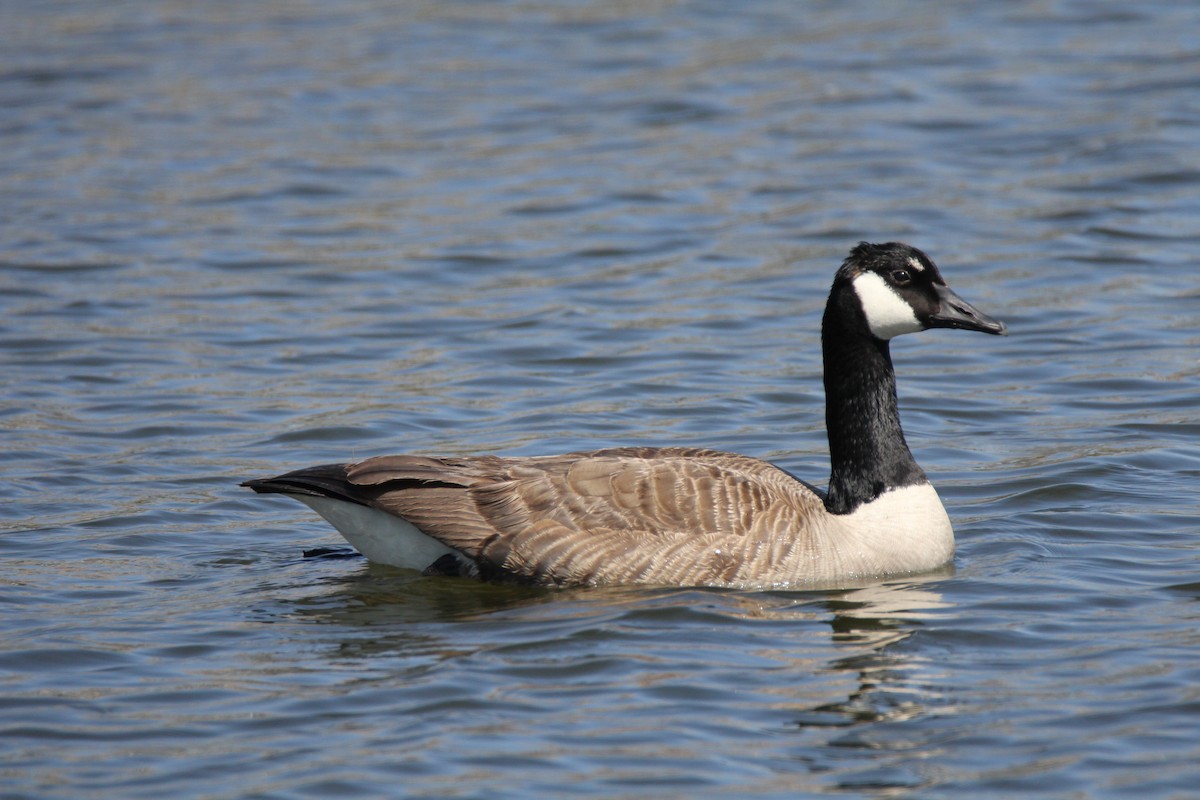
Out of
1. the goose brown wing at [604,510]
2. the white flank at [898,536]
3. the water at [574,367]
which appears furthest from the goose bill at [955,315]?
the water at [574,367]

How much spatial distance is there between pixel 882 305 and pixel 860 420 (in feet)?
2.26

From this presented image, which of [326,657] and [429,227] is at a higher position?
[429,227]

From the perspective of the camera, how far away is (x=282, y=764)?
743 centimetres

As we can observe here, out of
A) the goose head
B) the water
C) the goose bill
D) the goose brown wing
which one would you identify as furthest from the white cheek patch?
the water

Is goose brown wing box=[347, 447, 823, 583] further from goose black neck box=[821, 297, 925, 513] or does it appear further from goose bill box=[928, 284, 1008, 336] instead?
goose bill box=[928, 284, 1008, 336]

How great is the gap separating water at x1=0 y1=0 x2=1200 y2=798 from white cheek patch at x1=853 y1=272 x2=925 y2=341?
149cm

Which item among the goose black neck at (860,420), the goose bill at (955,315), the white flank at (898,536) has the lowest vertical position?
the white flank at (898,536)

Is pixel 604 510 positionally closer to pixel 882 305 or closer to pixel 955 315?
pixel 882 305

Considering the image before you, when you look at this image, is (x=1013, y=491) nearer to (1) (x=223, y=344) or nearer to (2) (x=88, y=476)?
(2) (x=88, y=476)

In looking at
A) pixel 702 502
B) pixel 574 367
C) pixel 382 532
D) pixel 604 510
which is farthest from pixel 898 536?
pixel 574 367

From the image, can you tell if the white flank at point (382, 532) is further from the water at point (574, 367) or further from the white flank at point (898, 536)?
the white flank at point (898, 536)

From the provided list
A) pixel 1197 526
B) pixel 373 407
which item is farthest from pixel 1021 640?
pixel 373 407

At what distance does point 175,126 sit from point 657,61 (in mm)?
6786

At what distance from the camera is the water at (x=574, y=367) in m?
7.80
